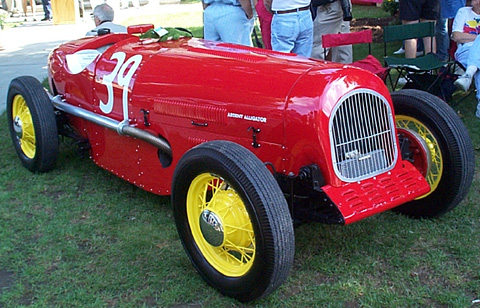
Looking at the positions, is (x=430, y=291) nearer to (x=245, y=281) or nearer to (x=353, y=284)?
(x=353, y=284)

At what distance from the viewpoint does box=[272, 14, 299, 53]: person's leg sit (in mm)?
5539

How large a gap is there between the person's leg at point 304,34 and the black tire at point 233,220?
2.97 meters

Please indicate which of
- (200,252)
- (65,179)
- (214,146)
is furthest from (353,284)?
(65,179)

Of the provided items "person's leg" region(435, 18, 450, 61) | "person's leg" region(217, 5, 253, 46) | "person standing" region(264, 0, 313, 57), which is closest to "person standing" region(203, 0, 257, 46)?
"person's leg" region(217, 5, 253, 46)

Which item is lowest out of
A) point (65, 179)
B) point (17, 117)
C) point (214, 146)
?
point (65, 179)

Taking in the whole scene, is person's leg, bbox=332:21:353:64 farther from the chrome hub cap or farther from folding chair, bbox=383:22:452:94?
the chrome hub cap

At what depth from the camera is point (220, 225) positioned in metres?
2.99

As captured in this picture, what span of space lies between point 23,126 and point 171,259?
2.32 m

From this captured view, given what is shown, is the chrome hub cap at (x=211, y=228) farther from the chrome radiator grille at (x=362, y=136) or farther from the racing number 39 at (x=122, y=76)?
the racing number 39 at (x=122, y=76)

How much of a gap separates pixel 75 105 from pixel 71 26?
1133cm

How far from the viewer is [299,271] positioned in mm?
3262

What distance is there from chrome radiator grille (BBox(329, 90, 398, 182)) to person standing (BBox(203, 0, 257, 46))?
2645mm

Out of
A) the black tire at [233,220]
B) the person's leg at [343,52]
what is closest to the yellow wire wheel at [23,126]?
the black tire at [233,220]

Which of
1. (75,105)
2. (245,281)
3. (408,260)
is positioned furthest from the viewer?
(75,105)
